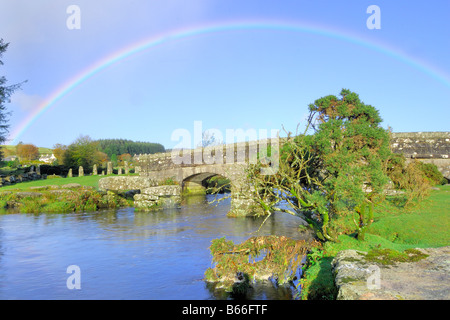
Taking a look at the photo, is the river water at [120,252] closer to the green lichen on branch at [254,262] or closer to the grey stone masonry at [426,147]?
the green lichen on branch at [254,262]

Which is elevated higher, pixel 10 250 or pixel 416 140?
pixel 416 140

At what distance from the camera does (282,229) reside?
19.3 meters

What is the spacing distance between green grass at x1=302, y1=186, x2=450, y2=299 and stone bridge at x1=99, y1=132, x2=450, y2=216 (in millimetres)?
6255

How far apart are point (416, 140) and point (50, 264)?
2458cm

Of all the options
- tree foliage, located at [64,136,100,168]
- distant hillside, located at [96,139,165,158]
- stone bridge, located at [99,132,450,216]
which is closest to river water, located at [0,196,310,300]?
stone bridge, located at [99,132,450,216]

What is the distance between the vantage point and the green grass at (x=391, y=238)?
358 inches

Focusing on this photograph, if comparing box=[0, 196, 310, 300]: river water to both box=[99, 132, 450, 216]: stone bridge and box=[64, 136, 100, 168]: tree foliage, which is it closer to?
box=[99, 132, 450, 216]: stone bridge

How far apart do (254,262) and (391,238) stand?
A: 15.3 feet

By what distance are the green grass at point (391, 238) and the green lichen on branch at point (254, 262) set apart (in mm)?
744

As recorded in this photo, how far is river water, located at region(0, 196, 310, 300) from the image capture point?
1107 centimetres

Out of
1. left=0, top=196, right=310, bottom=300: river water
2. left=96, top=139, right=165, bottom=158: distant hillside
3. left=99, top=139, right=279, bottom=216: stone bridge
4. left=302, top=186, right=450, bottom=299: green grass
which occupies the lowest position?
left=0, top=196, right=310, bottom=300: river water

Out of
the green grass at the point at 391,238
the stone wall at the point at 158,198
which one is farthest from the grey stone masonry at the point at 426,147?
the stone wall at the point at 158,198
